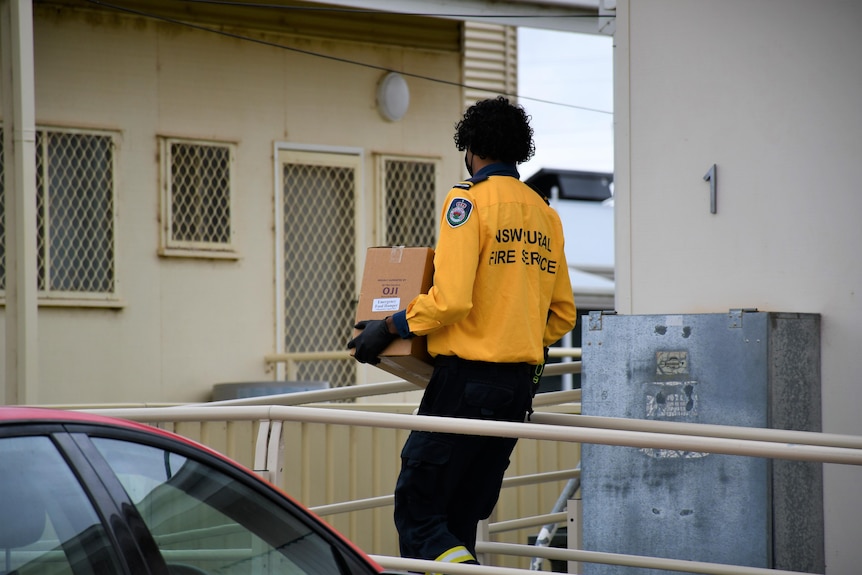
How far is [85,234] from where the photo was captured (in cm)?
1016

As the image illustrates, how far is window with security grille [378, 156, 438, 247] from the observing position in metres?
11.7

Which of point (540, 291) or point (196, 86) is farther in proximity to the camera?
point (196, 86)

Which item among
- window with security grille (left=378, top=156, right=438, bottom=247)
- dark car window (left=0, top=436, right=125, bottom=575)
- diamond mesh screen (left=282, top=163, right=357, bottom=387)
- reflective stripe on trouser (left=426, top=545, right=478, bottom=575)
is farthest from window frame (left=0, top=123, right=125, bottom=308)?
dark car window (left=0, top=436, right=125, bottom=575)

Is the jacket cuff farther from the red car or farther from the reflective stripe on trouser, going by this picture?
the red car

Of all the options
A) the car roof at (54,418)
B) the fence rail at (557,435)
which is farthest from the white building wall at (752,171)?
the car roof at (54,418)

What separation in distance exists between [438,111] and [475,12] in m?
1.36

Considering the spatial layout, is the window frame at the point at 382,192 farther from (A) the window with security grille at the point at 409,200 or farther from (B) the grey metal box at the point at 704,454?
(B) the grey metal box at the point at 704,454

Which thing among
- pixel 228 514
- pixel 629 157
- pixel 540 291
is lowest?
pixel 228 514

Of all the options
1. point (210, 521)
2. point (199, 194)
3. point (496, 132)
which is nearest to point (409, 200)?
point (199, 194)

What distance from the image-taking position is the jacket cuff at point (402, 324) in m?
3.99

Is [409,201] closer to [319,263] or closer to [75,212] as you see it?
[319,263]

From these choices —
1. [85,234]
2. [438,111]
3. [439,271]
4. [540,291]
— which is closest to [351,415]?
[439,271]

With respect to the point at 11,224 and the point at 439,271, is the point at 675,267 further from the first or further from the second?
the point at 11,224

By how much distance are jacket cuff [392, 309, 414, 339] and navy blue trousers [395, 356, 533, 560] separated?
154mm
